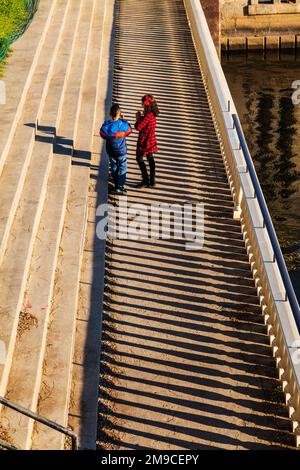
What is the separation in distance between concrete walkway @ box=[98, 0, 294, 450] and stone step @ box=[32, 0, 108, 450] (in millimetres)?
445

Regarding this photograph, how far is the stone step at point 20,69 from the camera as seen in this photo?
34.3 feet

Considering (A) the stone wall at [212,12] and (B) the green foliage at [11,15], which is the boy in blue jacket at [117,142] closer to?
(B) the green foliage at [11,15]

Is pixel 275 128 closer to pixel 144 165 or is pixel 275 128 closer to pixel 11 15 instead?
pixel 11 15

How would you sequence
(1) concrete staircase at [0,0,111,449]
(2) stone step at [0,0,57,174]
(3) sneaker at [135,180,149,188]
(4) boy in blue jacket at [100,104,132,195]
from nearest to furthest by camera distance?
1. (1) concrete staircase at [0,0,111,449]
2. (4) boy in blue jacket at [100,104,132,195]
3. (2) stone step at [0,0,57,174]
4. (3) sneaker at [135,180,149,188]

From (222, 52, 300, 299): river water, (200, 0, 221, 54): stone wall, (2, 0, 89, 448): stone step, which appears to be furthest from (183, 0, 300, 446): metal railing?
(200, 0, 221, 54): stone wall

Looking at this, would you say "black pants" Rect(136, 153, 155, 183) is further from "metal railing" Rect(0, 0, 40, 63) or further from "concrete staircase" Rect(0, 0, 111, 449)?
"metal railing" Rect(0, 0, 40, 63)

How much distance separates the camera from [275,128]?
2212 cm

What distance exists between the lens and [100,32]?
17.2 m

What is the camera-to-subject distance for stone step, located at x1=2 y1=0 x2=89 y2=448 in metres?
6.86

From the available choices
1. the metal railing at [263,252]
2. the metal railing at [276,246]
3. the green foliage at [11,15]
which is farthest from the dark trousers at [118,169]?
the green foliage at [11,15]

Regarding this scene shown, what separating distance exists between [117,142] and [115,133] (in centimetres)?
17

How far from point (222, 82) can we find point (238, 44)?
60.6 feet

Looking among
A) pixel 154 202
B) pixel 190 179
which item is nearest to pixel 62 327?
pixel 154 202

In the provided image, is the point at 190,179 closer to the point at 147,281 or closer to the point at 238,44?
the point at 147,281
